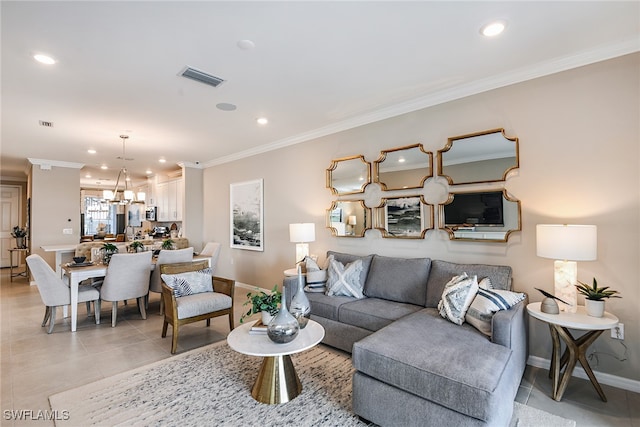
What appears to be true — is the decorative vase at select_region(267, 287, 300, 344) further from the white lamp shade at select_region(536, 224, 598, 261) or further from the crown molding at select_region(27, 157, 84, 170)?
the crown molding at select_region(27, 157, 84, 170)

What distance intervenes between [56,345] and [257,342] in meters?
2.68

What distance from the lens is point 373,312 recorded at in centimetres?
290

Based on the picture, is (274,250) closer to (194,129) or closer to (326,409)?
(194,129)

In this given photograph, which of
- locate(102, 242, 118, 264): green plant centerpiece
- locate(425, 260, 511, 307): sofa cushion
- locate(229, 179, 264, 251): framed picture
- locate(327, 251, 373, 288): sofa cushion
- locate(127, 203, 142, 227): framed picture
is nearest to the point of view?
locate(425, 260, 511, 307): sofa cushion

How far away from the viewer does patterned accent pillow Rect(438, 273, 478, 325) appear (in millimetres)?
2463

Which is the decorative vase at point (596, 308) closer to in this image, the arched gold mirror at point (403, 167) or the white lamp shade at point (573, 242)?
the white lamp shade at point (573, 242)

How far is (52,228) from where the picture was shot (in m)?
6.60

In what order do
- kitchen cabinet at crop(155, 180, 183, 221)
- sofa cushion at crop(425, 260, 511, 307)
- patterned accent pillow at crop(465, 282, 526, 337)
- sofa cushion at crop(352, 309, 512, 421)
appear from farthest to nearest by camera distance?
Result: kitchen cabinet at crop(155, 180, 183, 221), sofa cushion at crop(425, 260, 511, 307), patterned accent pillow at crop(465, 282, 526, 337), sofa cushion at crop(352, 309, 512, 421)

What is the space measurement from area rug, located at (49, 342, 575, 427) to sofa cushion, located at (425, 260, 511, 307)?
962 mm

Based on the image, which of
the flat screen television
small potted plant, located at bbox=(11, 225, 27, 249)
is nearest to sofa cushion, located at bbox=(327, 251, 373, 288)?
the flat screen television

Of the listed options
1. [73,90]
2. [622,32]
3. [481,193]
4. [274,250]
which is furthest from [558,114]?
[73,90]

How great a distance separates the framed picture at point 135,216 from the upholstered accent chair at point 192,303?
23.4ft

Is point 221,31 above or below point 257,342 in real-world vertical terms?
above

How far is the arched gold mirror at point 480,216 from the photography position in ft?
9.63
